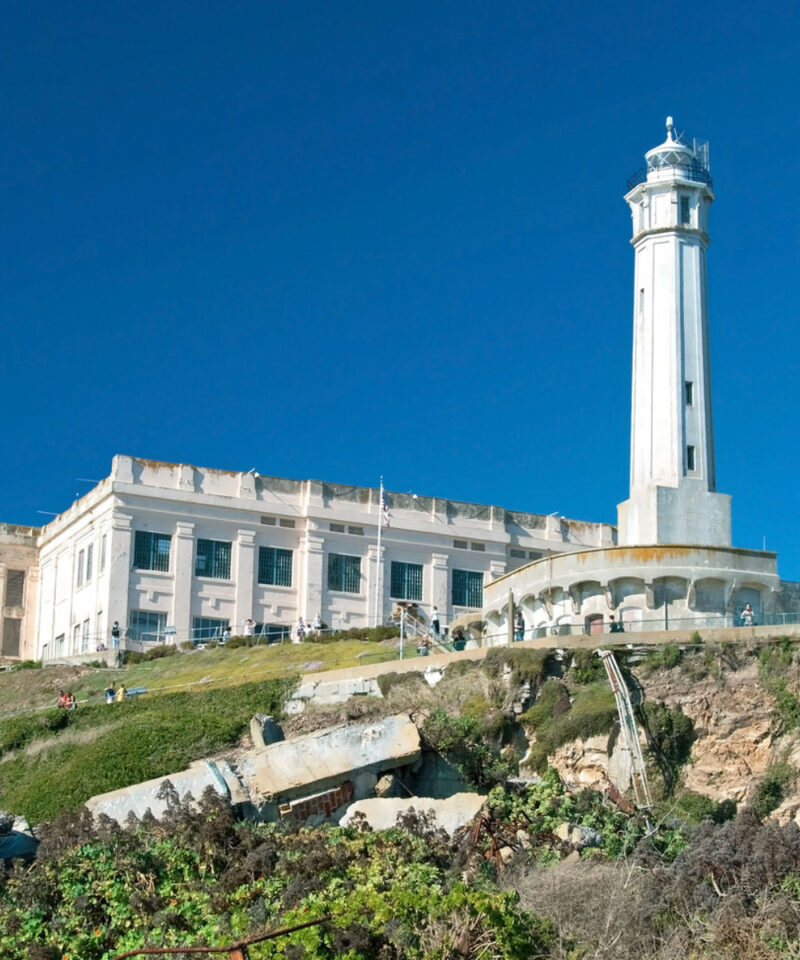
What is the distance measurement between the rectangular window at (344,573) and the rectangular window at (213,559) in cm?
388

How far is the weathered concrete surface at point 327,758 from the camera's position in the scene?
27578 mm

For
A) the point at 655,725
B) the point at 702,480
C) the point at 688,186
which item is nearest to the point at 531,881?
the point at 655,725

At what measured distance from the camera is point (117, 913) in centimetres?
2053

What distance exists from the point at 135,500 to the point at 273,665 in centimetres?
1456

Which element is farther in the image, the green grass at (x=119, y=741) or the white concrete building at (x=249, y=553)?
the white concrete building at (x=249, y=553)

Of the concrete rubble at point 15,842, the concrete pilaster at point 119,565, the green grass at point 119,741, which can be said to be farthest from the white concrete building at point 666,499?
the concrete pilaster at point 119,565

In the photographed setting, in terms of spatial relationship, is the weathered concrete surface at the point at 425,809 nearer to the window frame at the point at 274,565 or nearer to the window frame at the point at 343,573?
the window frame at the point at 274,565

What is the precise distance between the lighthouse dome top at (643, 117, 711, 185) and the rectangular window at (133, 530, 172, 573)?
2230cm

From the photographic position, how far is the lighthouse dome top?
43.4 metres

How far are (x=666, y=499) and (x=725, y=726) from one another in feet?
30.8

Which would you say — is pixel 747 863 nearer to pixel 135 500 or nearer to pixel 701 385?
pixel 701 385

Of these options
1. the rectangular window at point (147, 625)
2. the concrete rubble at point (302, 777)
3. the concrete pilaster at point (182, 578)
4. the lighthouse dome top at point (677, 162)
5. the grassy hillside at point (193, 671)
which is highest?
the lighthouse dome top at point (677, 162)

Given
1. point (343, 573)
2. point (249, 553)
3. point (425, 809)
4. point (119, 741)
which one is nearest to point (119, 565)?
point (249, 553)

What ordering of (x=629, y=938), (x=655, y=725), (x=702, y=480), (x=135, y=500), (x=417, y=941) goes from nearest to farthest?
1. (x=417, y=941)
2. (x=629, y=938)
3. (x=655, y=725)
4. (x=702, y=480)
5. (x=135, y=500)
